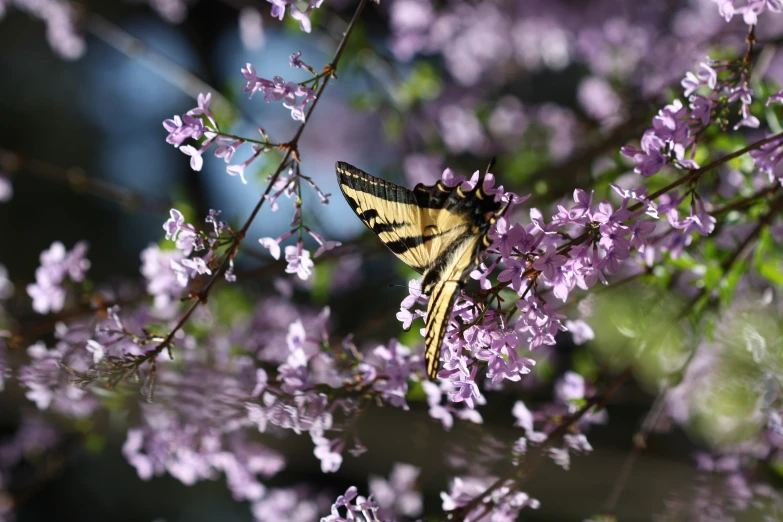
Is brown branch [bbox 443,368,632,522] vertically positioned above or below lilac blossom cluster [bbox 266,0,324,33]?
below

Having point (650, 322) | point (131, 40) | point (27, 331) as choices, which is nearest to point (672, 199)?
point (650, 322)

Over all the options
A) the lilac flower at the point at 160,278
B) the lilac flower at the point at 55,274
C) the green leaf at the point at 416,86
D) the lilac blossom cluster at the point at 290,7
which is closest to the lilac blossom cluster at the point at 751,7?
the lilac blossom cluster at the point at 290,7

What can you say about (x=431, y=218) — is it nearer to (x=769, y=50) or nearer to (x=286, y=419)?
(x=286, y=419)

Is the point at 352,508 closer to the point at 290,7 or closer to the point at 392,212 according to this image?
the point at 392,212

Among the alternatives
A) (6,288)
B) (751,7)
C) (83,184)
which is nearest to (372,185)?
(751,7)

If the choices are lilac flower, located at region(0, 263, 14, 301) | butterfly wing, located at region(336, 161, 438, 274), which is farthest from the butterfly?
lilac flower, located at region(0, 263, 14, 301)

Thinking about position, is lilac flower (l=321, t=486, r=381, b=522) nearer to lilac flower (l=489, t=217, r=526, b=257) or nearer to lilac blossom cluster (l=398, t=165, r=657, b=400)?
lilac blossom cluster (l=398, t=165, r=657, b=400)
